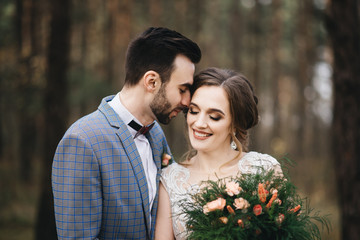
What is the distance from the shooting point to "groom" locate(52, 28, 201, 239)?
259 cm

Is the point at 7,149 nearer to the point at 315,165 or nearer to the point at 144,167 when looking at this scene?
the point at 315,165

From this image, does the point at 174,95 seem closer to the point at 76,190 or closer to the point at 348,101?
the point at 76,190

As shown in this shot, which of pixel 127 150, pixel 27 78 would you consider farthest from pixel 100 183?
pixel 27 78

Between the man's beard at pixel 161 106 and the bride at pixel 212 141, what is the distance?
0.63ft

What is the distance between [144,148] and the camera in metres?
3.26

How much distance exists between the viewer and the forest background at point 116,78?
17.8ft

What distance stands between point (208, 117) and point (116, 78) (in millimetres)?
17775

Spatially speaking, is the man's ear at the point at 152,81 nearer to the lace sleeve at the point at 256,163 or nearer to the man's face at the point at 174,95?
the man's face at the point at 174,95

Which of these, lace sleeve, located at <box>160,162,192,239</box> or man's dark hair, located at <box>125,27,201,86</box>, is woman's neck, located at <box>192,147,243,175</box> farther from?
man's dark hair, located at <box>125,27,201,86</box>

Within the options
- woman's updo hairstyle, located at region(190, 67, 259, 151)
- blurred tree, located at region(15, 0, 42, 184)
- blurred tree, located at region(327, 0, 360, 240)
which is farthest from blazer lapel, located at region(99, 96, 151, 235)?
blurred tree, located at region(15, 0, 42, 184)

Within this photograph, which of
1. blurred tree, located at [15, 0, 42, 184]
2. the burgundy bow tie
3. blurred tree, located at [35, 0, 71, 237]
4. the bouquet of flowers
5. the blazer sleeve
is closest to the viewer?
the bouquet of flowers

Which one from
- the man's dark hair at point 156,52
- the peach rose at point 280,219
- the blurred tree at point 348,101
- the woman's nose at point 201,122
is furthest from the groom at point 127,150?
the blurred tree at point 348,101

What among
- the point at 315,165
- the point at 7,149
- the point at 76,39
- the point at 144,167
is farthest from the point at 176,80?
the point at 76,39

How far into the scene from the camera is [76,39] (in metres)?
23.1
